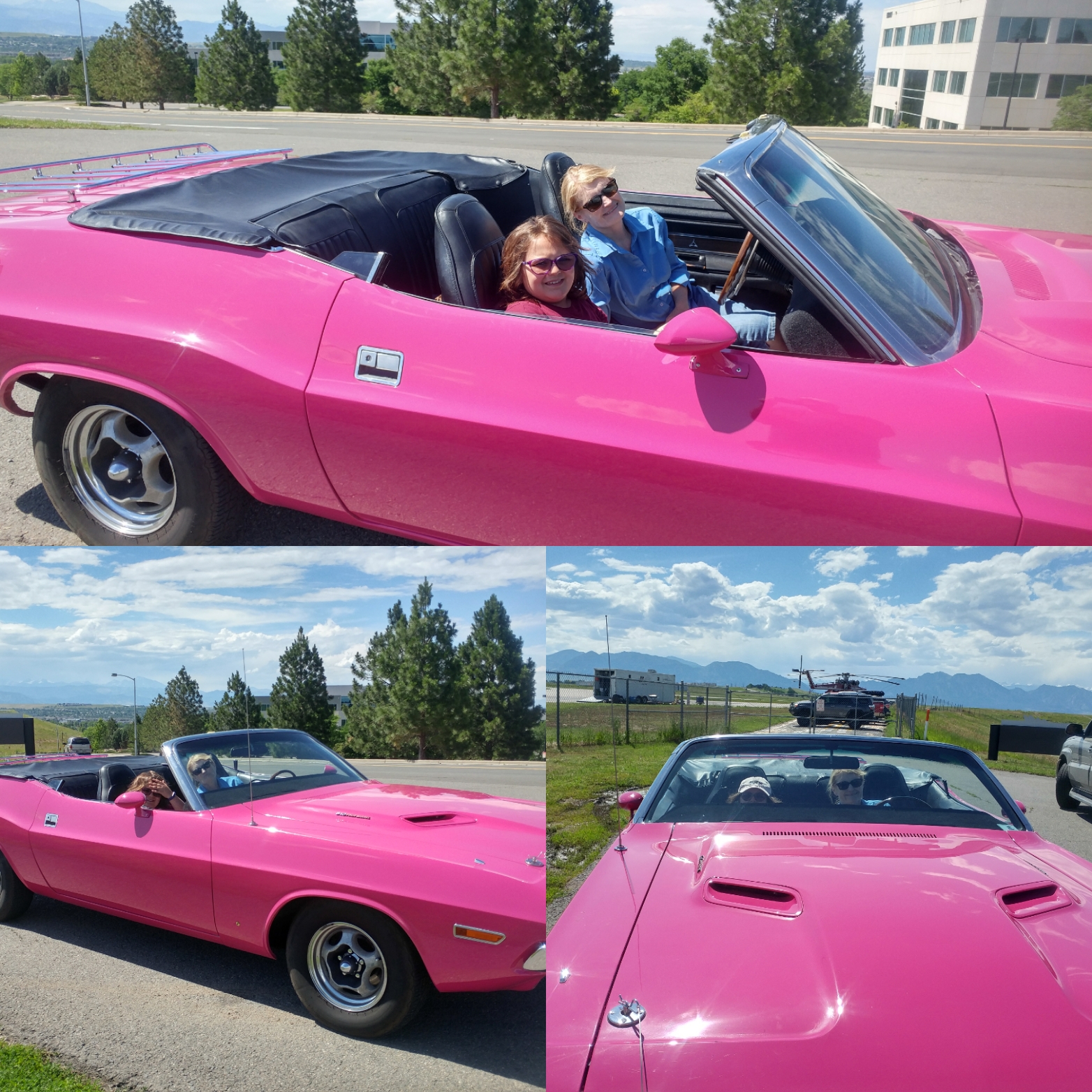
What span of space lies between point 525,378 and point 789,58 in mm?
23884

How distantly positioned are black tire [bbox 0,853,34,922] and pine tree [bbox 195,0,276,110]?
2839cm

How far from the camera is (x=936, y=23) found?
131 feet

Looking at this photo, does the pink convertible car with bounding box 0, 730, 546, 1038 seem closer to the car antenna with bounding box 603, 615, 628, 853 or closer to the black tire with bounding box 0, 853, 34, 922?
the car antenna with bounding box 603, 615, 628, 853

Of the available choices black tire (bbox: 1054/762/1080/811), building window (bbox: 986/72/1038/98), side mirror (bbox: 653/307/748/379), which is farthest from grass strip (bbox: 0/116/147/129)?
building window (bbox: 986/72/1038/98)

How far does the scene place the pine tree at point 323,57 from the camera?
30.3 meters

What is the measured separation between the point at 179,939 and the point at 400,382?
1.74 m

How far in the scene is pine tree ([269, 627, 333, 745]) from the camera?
188 centimetres

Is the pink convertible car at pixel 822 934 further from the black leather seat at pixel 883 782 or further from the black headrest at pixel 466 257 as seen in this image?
the black headrest at pixel 466 257

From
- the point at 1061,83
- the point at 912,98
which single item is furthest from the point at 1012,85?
the point at 912,98

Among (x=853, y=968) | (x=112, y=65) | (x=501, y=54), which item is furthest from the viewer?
(x=501, y=54)

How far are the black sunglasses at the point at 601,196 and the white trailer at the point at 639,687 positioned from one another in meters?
1.94

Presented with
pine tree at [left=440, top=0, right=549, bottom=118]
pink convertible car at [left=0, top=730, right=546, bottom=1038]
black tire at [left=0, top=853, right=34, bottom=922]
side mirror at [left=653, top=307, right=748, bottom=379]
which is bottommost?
black tire at [left=0, top=853, right=34, bottom=922]

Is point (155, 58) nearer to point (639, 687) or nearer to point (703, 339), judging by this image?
point (703, 339)

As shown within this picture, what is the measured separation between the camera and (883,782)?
1428mm
